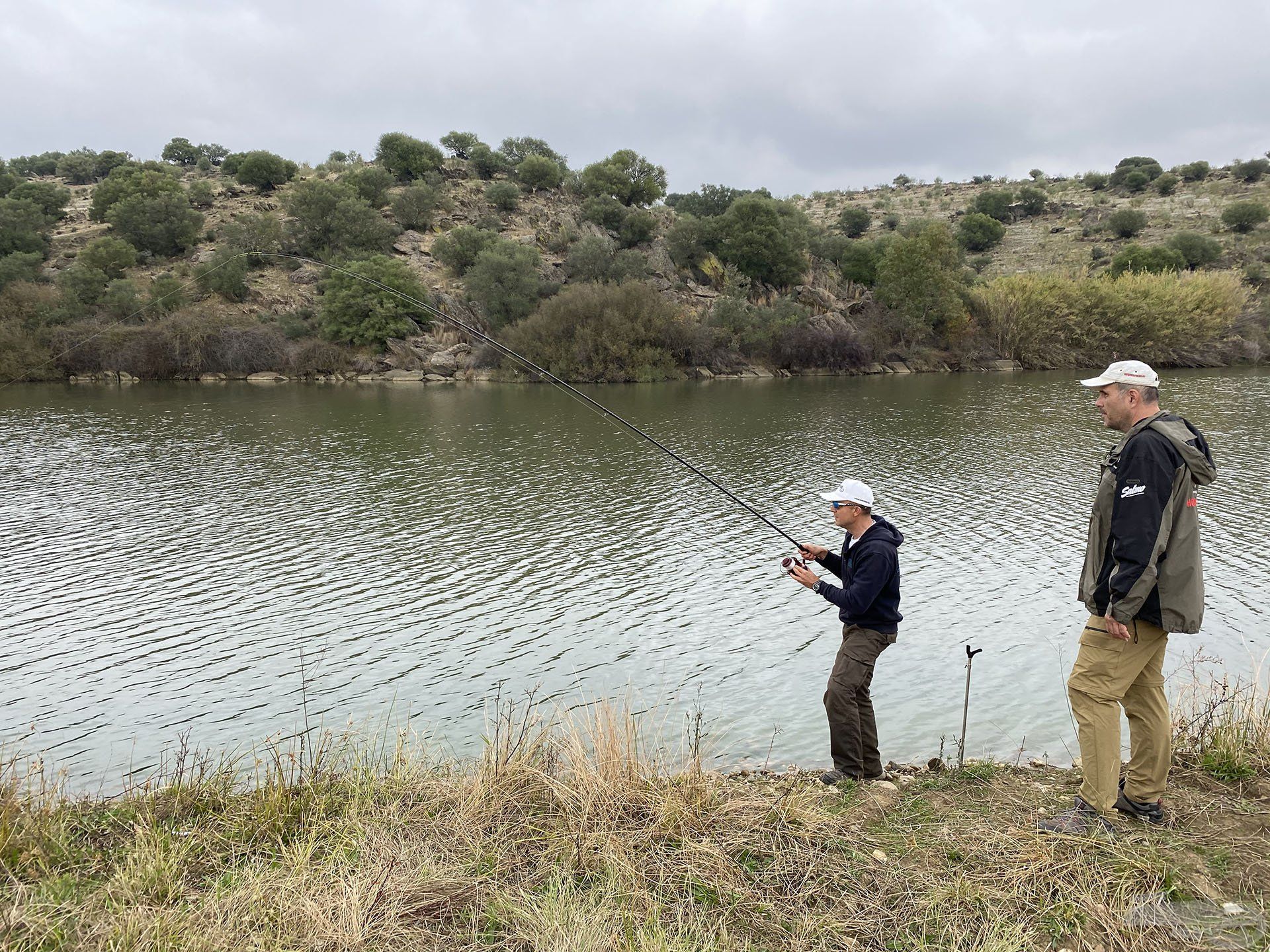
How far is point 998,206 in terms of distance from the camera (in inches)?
3049

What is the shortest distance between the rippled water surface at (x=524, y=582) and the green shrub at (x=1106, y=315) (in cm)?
3023

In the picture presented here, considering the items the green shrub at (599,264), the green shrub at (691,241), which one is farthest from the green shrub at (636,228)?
the green shrub at (599,264)

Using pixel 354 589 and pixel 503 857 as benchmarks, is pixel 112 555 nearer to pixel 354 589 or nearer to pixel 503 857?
pixel 354 589

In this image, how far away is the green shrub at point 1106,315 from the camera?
52156mm

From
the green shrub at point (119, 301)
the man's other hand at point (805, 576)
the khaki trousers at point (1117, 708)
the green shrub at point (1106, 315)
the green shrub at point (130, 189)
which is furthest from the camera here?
the green shrub at point (130, 189)

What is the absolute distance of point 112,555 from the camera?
42.4 feet

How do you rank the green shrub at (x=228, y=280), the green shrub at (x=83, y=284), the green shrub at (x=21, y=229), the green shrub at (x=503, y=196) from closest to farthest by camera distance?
the green shrub at (x=83, y=284) < the green shrub at (x=228, y=280) < the green shrub at (x=21, y=229) < the green shrub at (x=503, y=196)

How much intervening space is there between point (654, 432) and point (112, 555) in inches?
651

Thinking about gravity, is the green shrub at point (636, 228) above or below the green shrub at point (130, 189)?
below

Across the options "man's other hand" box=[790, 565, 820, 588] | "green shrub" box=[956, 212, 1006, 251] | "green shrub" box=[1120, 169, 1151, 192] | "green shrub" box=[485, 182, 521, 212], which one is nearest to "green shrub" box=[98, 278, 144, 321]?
"green shrub" box=[485, 182, 521, 212]

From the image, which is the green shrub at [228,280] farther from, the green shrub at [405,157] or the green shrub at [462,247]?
the green shrub at [405,157]

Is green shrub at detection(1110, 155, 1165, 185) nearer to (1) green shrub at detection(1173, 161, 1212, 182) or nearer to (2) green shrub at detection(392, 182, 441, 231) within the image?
(1) green shrub at detection(1173, 161, 1212, 182)

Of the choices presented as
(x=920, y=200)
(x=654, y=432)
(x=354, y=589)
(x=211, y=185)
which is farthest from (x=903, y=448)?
(x=920, y=200)

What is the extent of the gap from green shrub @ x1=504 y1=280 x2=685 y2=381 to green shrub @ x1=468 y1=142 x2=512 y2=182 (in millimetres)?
31659
